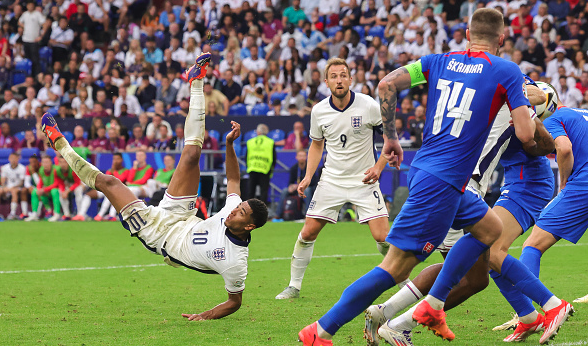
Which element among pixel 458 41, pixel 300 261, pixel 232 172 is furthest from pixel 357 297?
pixel 458 41

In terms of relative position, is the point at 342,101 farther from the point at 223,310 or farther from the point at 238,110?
the point at 238,110

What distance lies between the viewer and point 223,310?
6.91 m

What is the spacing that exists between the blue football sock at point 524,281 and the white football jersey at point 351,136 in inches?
120

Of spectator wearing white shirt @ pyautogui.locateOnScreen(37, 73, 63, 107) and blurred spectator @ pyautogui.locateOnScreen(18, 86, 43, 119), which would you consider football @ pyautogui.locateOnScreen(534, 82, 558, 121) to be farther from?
spectator wearing white shirt @ pyautogui.locateOnScreen(37, 73, 63, 107)

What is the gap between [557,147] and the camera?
22.1ft

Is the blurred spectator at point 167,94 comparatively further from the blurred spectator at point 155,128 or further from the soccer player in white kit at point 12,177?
the soccer player in white kit at point 12,177

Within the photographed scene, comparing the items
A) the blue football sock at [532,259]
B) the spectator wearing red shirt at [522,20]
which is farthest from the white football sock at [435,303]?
the spectator wearing red shirt at [522,20]

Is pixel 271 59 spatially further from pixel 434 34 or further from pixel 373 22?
pixel 434 34

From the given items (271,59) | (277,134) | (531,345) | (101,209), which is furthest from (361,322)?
(271,59)

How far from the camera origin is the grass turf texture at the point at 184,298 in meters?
6.26

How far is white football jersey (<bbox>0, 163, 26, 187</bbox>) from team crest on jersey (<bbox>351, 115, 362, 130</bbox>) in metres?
14.6

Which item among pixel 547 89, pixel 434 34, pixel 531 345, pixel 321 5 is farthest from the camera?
pixel 321 5

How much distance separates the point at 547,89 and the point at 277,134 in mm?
13317

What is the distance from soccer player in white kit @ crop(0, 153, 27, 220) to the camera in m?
20.9
